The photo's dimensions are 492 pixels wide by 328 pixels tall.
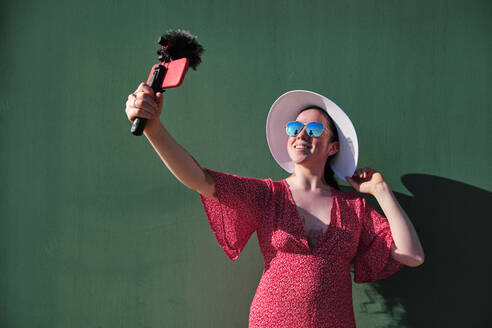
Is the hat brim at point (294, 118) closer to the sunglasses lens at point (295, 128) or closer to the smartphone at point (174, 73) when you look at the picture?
the sunglasses lens at point (295, 128)

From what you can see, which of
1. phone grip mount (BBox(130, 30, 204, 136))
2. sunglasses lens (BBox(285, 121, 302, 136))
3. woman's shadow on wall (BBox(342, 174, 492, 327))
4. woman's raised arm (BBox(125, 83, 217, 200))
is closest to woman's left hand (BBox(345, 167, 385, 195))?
woman's shadow on wall (BBox(342, 174, 492, 327))

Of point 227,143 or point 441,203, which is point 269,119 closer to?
point 227,143

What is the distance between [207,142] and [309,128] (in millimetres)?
781

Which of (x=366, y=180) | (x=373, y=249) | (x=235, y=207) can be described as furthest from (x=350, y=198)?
(x=235, y=207)

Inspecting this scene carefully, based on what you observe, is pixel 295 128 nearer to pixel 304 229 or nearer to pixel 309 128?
pixel 309 128

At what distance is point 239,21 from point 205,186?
1.32 meters

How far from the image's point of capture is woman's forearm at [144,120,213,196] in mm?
1738

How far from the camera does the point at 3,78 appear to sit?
2.68 m

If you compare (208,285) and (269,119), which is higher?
(269,119)

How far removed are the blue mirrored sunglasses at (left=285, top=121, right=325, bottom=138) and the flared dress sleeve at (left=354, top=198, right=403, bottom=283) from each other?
462mm

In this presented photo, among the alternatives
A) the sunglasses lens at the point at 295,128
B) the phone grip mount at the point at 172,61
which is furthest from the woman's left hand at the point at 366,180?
the phone grip mount at the point at 172,61

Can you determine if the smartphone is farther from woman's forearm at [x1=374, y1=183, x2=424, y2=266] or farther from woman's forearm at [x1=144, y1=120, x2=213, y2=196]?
woman's forearm at [x1=374, y1=183, x2=424, y2=266]

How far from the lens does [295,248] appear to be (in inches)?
76.7

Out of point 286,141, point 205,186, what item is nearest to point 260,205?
point 205,186
